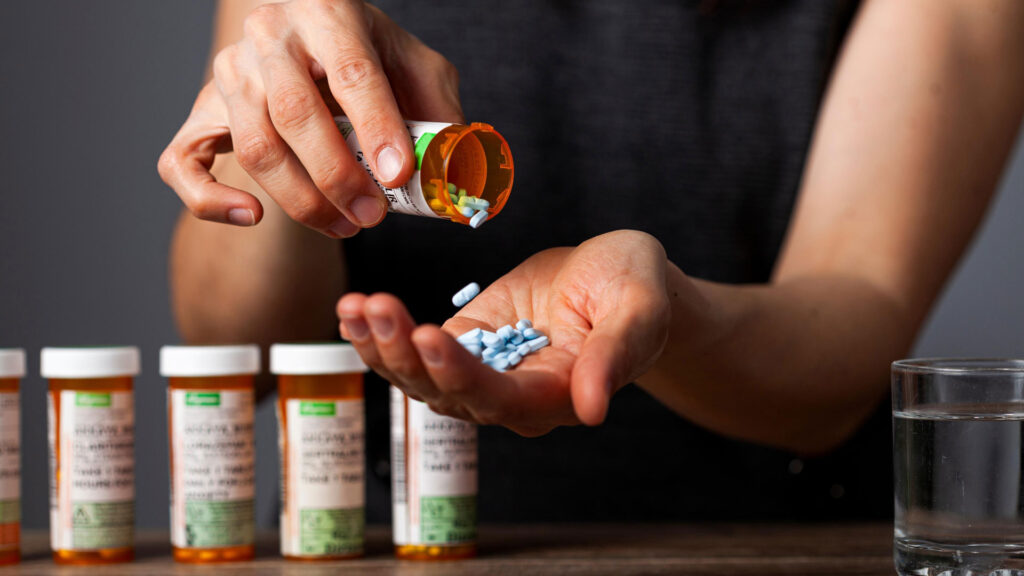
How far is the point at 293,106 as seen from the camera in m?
0.74

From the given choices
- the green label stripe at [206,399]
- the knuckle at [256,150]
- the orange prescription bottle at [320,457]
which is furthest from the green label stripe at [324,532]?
the knuckle at [256,150]

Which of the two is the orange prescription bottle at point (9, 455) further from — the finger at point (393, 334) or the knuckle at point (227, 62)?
the finger at point (393, 334)

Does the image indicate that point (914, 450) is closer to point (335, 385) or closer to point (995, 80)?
point (335, 385)

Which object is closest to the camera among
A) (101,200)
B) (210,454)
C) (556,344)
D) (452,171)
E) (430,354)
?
(430,354)

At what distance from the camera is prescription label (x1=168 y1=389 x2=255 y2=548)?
0.98 meters

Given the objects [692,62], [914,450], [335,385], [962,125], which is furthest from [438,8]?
[914,450]

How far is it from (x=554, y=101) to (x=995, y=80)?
0.53 meters

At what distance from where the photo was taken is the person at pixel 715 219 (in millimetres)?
1201

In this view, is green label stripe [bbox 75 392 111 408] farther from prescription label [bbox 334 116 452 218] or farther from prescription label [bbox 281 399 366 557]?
prescription label [bbox 334 116 452 218]

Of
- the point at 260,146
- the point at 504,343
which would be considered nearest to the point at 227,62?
the point at 260,146

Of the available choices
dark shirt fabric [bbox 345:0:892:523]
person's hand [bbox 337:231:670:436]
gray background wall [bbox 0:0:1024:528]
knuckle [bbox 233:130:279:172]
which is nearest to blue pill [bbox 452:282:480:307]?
person's hand [bbox 337:231:670:436]

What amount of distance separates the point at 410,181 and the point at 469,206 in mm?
46

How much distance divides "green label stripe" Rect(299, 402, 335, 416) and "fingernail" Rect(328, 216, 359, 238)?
22 cm

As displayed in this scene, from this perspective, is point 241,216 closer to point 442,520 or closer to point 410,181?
point 410,181
